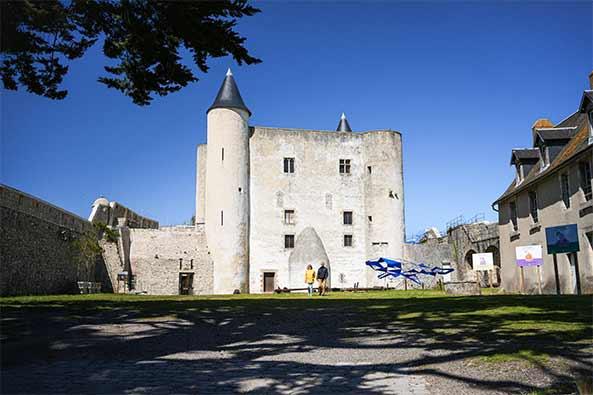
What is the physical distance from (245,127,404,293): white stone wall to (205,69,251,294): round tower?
1.16m

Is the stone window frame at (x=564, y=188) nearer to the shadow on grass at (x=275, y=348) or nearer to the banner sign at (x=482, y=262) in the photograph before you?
the banner sign at (x=482, y=262)

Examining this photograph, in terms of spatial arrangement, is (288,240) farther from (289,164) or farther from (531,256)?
(531,256)

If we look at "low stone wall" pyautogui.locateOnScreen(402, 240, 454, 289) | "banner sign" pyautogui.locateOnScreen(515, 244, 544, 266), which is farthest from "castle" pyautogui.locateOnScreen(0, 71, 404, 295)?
"banner sign" pyautogui.locateOnScreen(515, 244, 544, 266)

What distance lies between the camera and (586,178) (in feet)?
59.2

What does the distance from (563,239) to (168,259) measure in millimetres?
25953

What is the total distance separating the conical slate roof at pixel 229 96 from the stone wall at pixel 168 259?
8831 mm

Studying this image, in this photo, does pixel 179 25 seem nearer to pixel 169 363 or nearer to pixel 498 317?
pixel 169 363

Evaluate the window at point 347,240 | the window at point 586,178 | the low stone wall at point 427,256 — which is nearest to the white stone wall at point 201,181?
the window at point 347,240

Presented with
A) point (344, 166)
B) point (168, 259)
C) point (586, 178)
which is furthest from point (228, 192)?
point (586, 178)

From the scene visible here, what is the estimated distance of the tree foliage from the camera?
350 inches

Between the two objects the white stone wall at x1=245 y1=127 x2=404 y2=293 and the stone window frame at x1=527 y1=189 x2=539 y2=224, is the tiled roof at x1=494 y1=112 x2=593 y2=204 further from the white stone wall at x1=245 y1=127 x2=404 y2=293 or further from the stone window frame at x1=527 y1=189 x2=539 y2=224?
the white stone wall at x1=245 y1=127 x2=404 y2=293

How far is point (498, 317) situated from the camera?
30.0 ft

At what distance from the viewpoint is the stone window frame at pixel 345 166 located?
3997 cm

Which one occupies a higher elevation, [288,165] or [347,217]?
[288,165]
